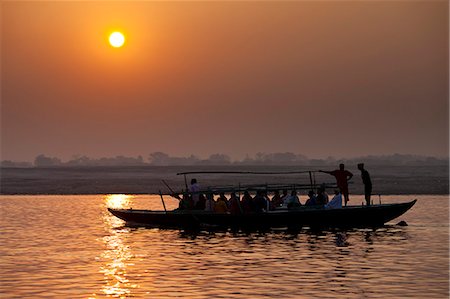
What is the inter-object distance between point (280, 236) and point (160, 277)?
1319 cm

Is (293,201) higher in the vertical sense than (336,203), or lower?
higher

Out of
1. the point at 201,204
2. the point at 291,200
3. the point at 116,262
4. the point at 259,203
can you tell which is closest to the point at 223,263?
the point at 116,262

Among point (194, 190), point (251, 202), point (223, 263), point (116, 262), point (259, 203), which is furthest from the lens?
point (194, 190)

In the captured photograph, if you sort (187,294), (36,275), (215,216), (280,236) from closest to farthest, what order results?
1. (187,294)
2. (36,275)
3. (280,236)
4. (215,216)

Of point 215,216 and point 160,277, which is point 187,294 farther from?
point 215,216

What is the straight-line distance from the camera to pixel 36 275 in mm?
25250

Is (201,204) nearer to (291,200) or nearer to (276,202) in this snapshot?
(276,202)

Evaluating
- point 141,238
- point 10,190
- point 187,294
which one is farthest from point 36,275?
point 10,190

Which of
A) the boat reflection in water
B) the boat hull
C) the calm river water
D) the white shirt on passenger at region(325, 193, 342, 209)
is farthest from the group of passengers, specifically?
the boat reflection in water

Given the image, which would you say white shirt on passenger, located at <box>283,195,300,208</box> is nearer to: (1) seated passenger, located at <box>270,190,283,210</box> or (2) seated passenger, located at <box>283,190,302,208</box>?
(2) seated passenger, located at <box>283,190,302,208</box>

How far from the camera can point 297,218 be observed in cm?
3941

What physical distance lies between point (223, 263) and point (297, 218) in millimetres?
12083

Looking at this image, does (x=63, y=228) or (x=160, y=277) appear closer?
(x=160, y=277)

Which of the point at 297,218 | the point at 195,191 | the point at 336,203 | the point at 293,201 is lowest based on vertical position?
the point at 297,218
